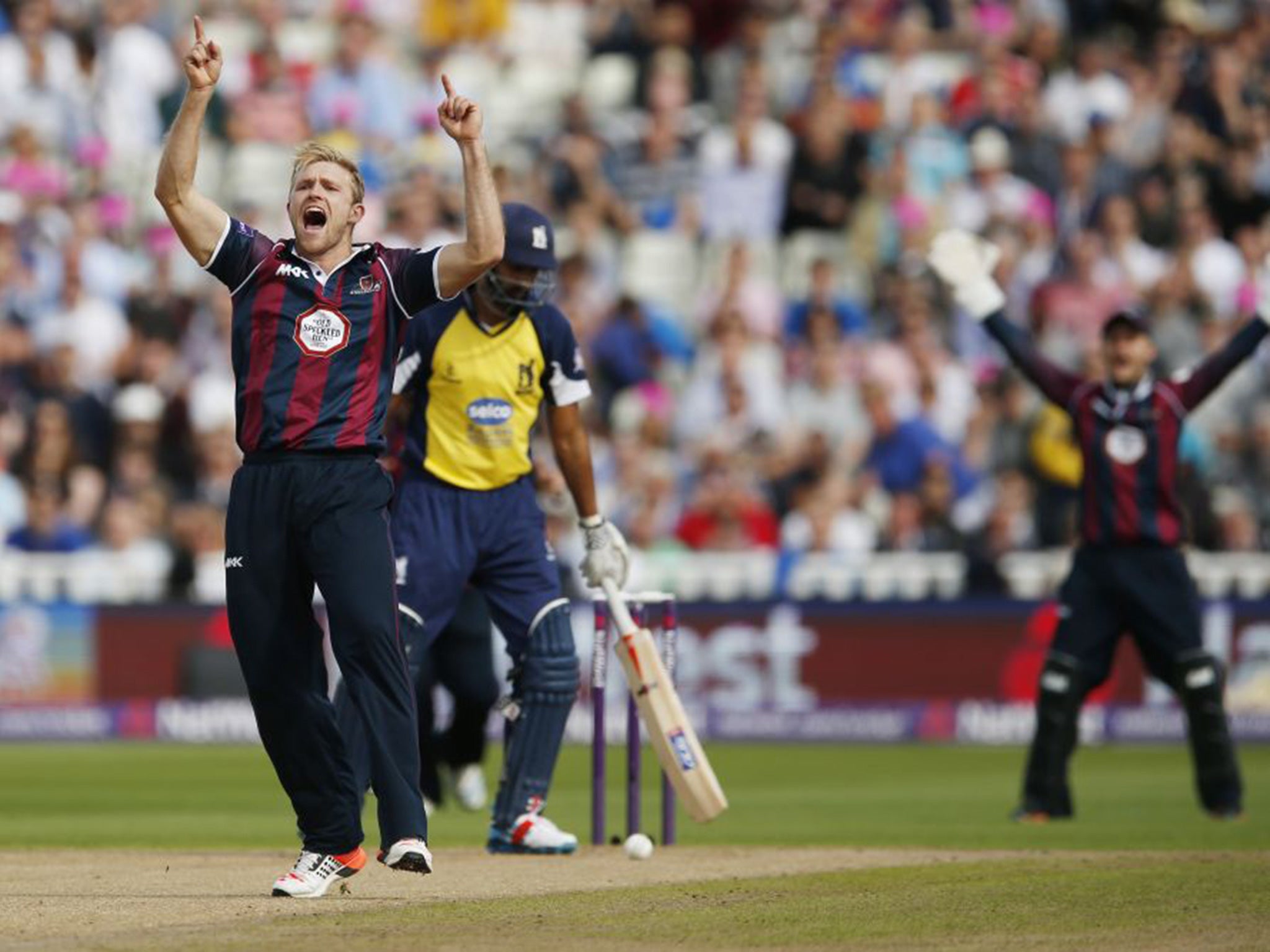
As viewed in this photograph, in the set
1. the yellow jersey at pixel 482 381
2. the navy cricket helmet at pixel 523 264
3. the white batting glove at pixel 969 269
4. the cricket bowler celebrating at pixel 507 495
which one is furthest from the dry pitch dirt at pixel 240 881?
the white batting glove at pixel 969 269

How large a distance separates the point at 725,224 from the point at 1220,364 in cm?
992

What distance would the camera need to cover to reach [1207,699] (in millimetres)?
12219

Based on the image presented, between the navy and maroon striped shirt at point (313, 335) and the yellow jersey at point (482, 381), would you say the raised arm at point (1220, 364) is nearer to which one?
the yellow jersey at point (482, 381)

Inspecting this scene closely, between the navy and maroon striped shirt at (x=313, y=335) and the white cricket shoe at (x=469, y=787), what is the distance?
4940 millimetres

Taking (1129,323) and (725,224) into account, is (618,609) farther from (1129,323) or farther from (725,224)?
(725,224)

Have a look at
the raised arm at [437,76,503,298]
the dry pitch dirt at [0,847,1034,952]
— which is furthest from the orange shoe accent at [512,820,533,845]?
the raised arm at [437,76,503,298]

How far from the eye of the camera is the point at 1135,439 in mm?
12164

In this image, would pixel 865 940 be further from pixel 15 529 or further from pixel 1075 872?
pixel 15 529

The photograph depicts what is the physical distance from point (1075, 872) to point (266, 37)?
50.6ft

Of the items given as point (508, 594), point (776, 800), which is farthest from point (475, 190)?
point (776, 800)

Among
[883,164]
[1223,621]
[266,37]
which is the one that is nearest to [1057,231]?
[883,164]

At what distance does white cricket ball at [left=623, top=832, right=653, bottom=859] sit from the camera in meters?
10.0

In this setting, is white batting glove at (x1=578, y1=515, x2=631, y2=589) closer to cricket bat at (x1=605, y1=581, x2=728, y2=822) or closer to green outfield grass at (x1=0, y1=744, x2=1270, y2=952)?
cricket bat at (x1=605, y1=581, x2=728, y2=822)

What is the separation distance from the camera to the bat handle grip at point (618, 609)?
9992 millimetres
